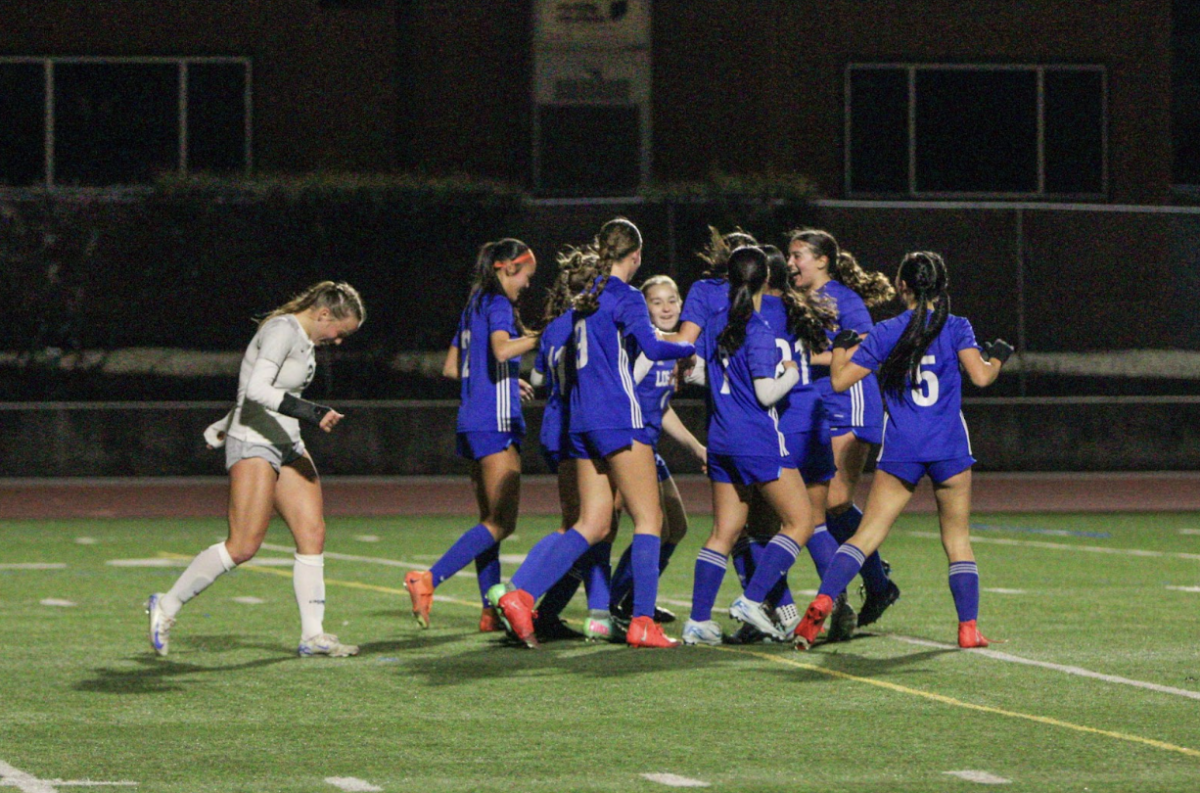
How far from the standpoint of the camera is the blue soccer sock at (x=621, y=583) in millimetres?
11016

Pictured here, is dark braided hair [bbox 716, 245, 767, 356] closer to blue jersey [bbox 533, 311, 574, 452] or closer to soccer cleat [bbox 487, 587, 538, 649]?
blue jersey [bbox 533, 311, 574, 452]

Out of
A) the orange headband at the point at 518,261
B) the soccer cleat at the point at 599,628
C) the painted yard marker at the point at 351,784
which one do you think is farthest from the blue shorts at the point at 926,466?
the painted yard marker at the point at 351,784

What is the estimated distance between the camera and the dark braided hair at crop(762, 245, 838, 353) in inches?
402

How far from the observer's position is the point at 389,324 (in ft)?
76.7

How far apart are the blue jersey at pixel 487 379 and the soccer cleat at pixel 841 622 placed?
1.82 m

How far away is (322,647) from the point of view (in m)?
10.2

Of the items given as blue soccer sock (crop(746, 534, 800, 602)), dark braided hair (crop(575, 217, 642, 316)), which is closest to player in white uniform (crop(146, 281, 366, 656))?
dark braided hair (crop(575, 217, 642, 316))

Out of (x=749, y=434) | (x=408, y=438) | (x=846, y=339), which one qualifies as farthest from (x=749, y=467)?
(x=408, y=438)

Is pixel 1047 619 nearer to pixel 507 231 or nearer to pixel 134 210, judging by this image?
pixel 507 231

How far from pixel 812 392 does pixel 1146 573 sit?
4325mm

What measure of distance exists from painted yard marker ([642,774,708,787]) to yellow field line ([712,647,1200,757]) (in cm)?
174

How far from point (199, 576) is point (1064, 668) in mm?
3997

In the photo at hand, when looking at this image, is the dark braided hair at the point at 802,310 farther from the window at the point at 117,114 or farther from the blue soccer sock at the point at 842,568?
the window at the point at 117,114

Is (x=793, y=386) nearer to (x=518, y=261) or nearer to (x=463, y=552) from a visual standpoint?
(x=518, y=261)
